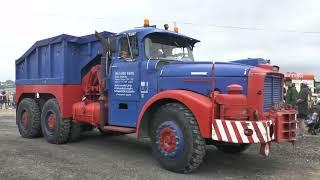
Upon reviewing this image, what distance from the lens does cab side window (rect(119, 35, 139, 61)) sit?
918cm

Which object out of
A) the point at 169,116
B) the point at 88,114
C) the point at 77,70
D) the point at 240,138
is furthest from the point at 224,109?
the point at 77,70

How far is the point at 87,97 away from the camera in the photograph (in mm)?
10938

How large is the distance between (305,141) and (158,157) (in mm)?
5279

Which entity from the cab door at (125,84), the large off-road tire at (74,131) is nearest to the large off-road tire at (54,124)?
the large off-road tire at (74,131)

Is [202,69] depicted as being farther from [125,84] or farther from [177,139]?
[125,84]

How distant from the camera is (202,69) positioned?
795 centimetres

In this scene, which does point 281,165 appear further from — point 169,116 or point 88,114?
point 88,114

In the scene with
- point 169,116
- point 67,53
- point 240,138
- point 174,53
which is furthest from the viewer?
point 67,53

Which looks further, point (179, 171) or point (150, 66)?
point (150, 66)

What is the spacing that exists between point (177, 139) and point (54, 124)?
4.59 m

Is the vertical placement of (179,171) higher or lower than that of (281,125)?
lower

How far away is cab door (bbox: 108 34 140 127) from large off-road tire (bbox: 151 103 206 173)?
3.30ft

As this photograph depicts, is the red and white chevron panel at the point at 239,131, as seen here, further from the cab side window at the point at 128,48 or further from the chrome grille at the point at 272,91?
the cab side window at the point at 128,48

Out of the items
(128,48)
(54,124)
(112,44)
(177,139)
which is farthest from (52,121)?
(177,139)
